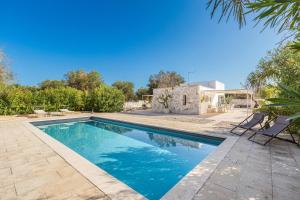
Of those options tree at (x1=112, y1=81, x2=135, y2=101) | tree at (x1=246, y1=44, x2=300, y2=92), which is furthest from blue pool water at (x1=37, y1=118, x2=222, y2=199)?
tree at (x1=112, y1=81, x2=135, y2=101)

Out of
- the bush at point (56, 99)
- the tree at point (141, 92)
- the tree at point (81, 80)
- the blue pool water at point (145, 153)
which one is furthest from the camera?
the tree at point (141, 92)

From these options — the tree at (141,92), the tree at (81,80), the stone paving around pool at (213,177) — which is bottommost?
the stone paving around pool at (213,177)

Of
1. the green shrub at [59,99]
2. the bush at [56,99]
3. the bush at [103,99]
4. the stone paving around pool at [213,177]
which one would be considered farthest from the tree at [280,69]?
the green shrub at [59,99]

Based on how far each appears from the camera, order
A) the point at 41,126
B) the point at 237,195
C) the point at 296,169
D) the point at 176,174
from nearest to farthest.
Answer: the point at 237,195 < the point at 296,169 < the point at 176,174 < the point at 41,126

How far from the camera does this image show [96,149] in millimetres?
6637

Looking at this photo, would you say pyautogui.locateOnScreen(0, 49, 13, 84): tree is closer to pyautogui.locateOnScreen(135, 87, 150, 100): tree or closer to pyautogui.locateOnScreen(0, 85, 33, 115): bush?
pyautogui.locateOnScreen(0, 85, 33, 115): bush

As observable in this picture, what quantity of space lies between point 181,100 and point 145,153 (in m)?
12.0

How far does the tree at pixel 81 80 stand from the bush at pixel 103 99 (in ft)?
61.4

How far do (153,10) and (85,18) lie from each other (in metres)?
9.96

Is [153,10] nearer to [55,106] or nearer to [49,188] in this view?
[55,106]

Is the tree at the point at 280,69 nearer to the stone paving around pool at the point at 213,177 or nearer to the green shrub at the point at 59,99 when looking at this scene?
the stone paving around pool at the point at 213,177

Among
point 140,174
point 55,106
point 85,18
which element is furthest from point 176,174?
point 85,18

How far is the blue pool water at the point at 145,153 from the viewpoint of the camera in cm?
416

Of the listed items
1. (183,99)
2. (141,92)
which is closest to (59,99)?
(183,99)
